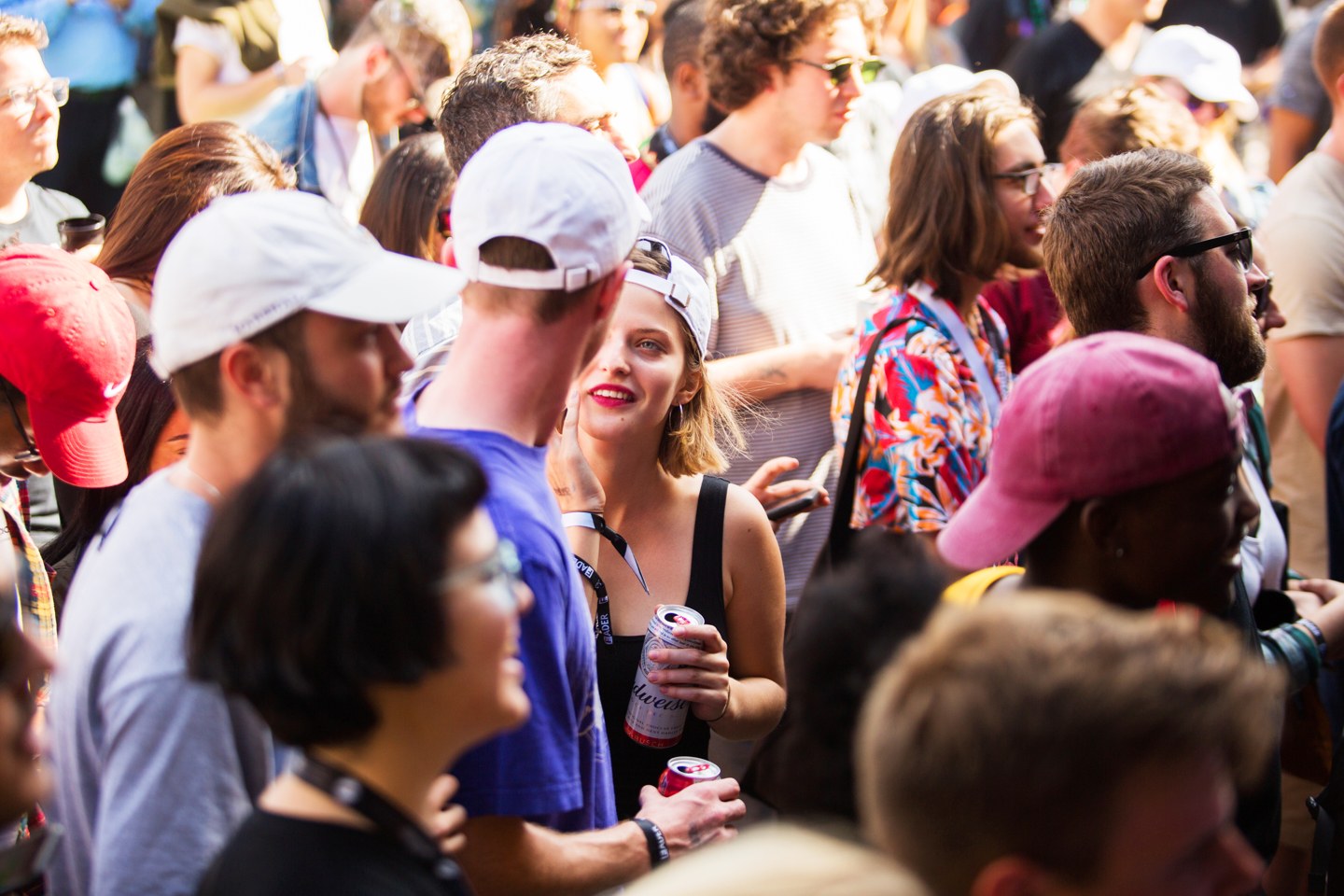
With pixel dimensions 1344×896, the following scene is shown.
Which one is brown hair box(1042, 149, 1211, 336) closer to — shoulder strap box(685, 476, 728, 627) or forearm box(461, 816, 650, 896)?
shoulder strap box(685, 476, 728, 627)

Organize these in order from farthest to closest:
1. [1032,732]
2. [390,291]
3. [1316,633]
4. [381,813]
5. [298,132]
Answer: [298,132] < [1316,633] < [390,291] < [381,813] < [1032,732]

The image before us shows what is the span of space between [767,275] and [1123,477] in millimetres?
2129

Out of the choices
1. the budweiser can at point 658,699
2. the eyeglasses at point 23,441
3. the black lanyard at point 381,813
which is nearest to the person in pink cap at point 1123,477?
the budweiser can at point 658,699

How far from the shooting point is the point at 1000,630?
1.47 m

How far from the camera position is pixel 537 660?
74.6 inches

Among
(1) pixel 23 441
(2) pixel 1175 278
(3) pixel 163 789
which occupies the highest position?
(2) pixel 1175 278

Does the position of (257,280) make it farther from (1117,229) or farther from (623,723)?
(1117,229)

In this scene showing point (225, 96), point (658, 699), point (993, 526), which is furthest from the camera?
point (225, 96)

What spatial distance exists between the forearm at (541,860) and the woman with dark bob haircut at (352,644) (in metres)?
0.33

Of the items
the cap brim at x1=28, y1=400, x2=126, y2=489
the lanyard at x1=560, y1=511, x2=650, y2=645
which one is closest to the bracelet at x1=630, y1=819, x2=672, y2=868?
the lanyard at x1=560, y1=511, x2=650, y2=645

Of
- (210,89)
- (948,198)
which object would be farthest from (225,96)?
(948,198)

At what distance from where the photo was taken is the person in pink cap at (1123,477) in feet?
7.08

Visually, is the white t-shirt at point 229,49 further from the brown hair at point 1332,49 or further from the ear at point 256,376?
the brown hair at point 1332,49

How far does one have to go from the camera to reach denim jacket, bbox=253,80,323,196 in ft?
17.4
